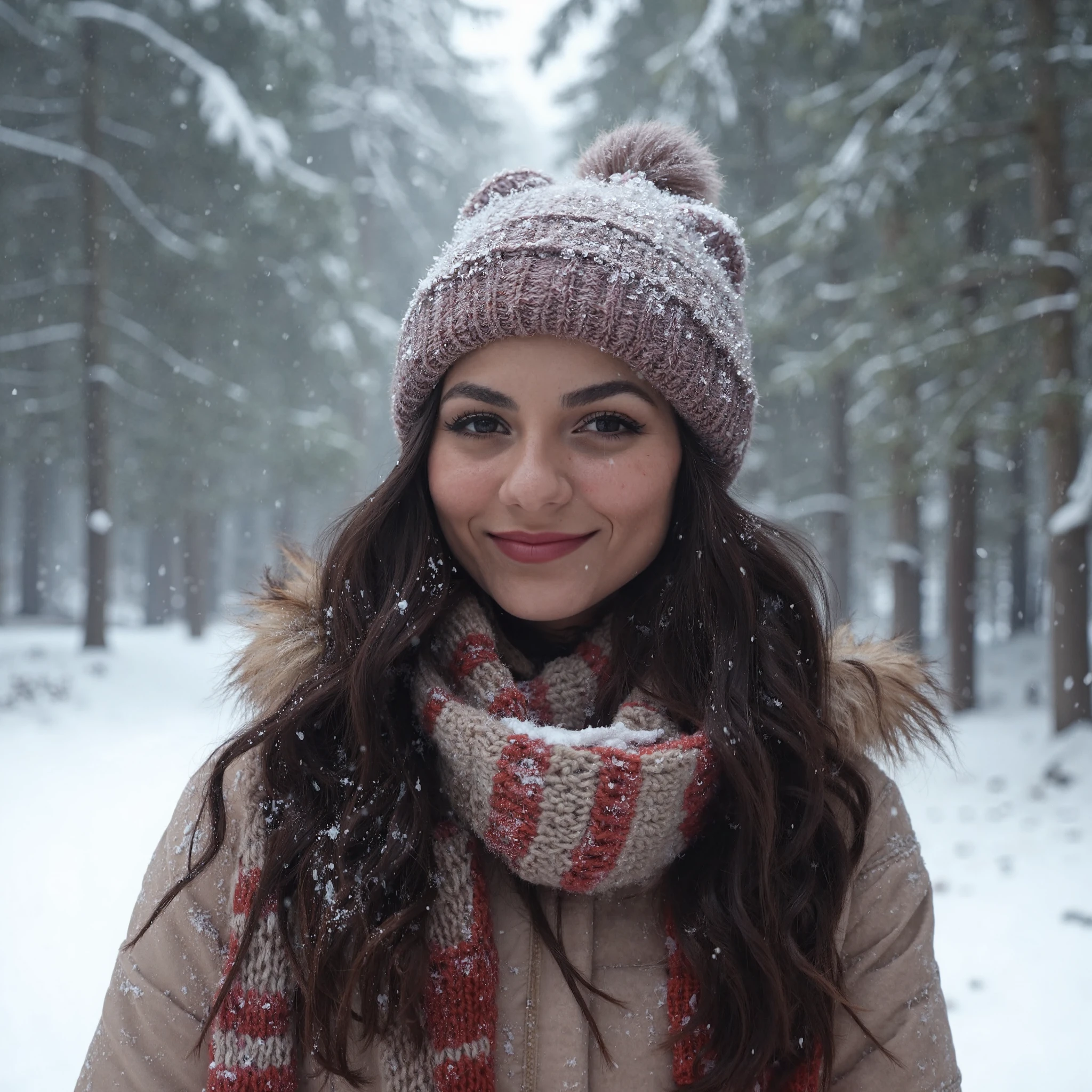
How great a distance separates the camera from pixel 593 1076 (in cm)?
168

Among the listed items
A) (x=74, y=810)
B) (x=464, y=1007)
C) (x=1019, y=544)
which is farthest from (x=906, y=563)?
(x=464, y=1007)

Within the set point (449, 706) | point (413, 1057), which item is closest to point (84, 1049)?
point (413, 1057)

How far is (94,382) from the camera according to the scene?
11156 millimetres

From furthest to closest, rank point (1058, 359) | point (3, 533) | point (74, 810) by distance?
point (3, 533) → point (1058, 359) → point (74, 810)

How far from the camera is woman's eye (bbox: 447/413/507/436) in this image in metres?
1.87

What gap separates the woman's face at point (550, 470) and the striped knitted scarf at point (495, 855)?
314mm

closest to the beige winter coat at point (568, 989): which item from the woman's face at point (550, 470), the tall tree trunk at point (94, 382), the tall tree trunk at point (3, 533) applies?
the woman's face at point (550, 470)

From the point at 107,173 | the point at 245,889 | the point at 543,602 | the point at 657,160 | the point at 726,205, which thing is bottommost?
the point at 245,889

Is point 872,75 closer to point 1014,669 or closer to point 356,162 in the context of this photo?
point 1014,669

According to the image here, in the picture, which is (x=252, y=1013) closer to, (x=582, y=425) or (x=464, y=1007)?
(x=464, y=1007)

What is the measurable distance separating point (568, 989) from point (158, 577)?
2036cm

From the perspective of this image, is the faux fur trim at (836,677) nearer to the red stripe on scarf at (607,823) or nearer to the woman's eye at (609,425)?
the red stripe on scarf at (607,823)

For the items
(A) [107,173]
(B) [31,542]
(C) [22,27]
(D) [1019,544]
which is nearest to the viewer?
(C) [22,27]

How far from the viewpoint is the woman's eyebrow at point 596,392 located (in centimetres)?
180
